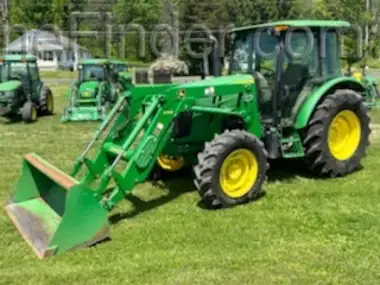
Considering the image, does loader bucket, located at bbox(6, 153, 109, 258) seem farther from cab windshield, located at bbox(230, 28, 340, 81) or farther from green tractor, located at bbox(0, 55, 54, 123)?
green tractor, located at bbox(0, 55, 54, 123)

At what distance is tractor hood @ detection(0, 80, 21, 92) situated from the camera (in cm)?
1351

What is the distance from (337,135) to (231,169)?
2.00 meters

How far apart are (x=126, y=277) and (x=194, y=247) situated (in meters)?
0.79

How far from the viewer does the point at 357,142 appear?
707cm

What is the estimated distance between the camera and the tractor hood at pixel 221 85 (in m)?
5.71

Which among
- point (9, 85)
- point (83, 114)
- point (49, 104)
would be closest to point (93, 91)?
point (83, 114)

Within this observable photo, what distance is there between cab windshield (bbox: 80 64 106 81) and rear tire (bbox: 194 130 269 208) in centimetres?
1053

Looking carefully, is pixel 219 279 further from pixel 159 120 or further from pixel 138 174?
pixel 159 120

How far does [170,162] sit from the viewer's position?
6.67m

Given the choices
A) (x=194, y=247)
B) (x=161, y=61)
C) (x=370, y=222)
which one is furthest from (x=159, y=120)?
(x=161, y=61)

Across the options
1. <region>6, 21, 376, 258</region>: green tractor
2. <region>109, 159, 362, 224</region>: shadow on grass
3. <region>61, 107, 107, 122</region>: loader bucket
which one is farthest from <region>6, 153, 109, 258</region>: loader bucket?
<region>61, 107, 107, 122</region>: loader bucket

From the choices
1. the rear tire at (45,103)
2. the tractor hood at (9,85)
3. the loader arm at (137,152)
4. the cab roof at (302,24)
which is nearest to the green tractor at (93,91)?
the rear tire at (45,103)

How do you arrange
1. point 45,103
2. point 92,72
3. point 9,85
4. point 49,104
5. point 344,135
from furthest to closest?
point 92,72, point 49,104, point 45,103, point 9,85, point 344,135

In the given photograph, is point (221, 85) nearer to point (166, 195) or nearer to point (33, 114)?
point (166, 195)
